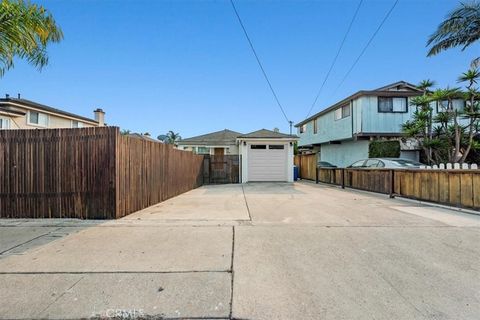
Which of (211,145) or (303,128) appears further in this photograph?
(303,128)

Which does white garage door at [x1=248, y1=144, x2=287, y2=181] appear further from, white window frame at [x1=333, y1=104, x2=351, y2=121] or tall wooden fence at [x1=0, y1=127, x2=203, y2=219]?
tall wooden fence at [x1=0, y1=127, x2=203, y2=219]

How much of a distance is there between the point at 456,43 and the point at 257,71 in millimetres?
10042

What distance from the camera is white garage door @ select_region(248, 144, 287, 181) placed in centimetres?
1870

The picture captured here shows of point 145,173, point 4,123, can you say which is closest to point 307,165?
point 145,173

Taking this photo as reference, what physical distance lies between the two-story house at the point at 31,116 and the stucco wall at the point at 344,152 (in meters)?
21.1

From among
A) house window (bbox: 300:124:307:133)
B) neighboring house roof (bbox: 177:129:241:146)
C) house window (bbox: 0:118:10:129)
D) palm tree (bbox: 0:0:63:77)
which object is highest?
house window (bbox: 300:124:307:133)

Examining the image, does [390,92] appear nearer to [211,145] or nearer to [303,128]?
[303,128]

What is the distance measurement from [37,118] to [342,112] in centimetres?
2107

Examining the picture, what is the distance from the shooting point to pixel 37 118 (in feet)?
62.2

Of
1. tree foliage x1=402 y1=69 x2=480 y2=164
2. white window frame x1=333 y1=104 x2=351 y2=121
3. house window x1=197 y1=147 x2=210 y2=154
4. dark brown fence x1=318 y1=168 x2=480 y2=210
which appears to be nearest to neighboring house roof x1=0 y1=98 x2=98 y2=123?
house window x1=197 y1=147 x2=210 y2=154

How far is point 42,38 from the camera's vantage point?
6527 millimetres

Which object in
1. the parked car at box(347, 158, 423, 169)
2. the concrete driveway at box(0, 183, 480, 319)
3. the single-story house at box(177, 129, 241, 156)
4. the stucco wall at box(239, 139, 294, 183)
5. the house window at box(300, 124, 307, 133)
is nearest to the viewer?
the concrete driveway at box(0, 183, 480, 319)

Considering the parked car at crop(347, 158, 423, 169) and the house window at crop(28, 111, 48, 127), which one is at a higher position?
the house window at crop(28, 111, 48, 127)

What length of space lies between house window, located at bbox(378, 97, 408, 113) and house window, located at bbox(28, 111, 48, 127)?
22.3 m
